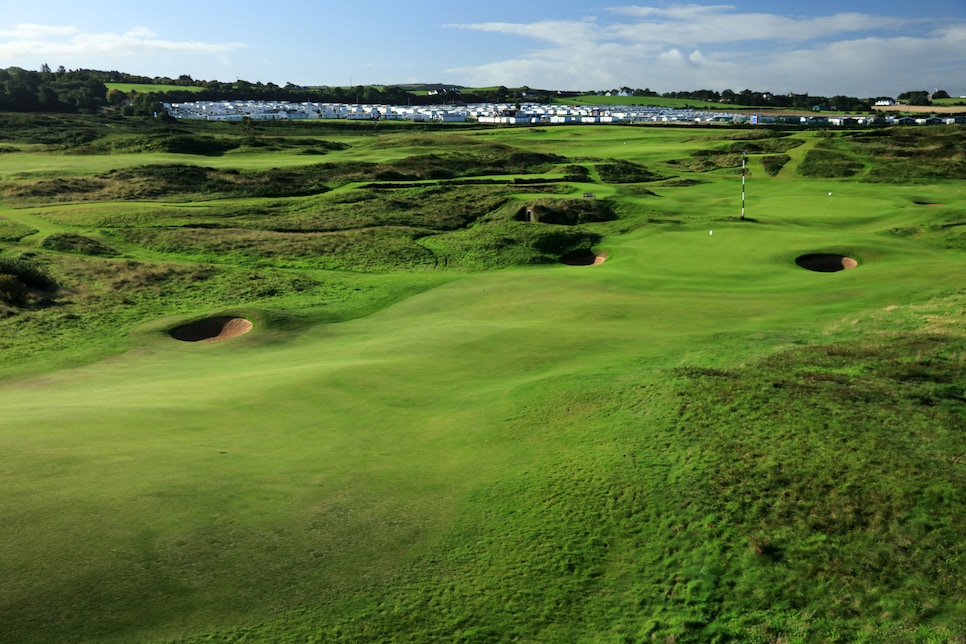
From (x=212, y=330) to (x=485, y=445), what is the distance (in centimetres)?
2177

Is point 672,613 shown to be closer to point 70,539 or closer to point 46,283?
point 70,539

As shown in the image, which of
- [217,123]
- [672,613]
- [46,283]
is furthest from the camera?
[217,123]

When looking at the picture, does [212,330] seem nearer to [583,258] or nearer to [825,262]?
[583,258]

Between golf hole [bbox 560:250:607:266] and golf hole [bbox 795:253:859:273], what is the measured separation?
44.7 feet

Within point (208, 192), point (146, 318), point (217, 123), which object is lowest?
point (146, 318)

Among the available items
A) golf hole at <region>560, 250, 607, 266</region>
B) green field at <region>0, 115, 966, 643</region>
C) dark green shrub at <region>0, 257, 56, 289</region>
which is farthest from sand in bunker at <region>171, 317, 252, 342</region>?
golf hole at <region>560, 250, 607, 266</region>

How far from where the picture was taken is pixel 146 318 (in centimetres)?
3725

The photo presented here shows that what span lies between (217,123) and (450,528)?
166 m

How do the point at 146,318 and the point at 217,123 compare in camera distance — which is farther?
the point at 217,123

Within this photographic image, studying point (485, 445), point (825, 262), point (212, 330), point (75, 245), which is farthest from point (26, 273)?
point (825, 262)

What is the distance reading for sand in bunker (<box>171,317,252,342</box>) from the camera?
34.8 meters

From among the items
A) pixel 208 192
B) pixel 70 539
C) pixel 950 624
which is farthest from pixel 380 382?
pixel 208 192

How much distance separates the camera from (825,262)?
151 feet

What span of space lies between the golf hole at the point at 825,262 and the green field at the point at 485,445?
1.74m
